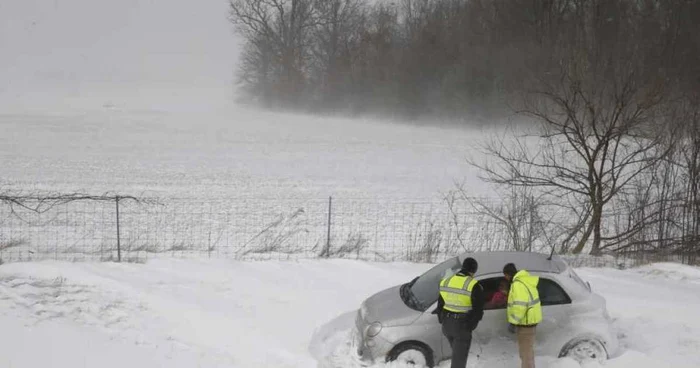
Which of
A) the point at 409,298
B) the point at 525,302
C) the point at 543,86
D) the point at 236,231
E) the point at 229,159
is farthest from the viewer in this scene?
the point at 229,159

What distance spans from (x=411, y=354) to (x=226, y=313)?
10.3 feet

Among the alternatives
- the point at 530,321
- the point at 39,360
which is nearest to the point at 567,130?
the point at 530,321

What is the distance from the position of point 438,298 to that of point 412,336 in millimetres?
551

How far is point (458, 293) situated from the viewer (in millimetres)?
7430

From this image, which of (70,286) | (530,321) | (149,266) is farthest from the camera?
(149,266)

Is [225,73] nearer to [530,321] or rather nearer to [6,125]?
[6,125]

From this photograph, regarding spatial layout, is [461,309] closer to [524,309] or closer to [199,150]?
[524,309]

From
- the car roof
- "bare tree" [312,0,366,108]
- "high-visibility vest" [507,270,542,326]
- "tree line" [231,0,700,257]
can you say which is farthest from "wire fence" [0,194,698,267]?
"bare tree" [312,0,366,108]

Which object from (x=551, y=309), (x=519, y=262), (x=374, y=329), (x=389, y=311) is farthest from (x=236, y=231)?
(x=551, y=309)

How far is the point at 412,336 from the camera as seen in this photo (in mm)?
7887

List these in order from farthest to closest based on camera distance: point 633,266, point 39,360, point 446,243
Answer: point 446,243, point 633,266, point 39,360

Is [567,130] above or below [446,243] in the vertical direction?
above

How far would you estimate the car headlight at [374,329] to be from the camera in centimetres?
797

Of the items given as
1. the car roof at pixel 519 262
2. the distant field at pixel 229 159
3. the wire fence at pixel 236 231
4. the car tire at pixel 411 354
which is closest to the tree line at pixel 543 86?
the wire fence at pixel 236 231
